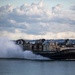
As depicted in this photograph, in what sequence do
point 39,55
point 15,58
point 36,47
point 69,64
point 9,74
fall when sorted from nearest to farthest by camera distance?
point 9,74 < point 36,47 < point 39,55 < point 69,64 < point 15,58

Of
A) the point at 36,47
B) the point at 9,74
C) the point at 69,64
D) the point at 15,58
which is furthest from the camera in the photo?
the point at 15,58

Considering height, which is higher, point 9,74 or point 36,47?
point 36,47

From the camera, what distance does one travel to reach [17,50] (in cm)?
1055

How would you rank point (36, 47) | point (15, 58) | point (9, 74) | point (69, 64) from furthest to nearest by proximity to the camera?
point (15, 58) → point (69, 64) → point (36, 47) → point (9, 74)

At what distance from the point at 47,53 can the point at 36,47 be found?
42.1 inches

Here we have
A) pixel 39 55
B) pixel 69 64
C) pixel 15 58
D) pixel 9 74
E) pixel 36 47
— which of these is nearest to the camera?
pixel 9 74

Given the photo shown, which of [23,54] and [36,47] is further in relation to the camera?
[23,54]

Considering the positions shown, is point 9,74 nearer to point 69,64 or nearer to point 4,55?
point 4,55

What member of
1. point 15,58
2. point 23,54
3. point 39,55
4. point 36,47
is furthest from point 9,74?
point 15,58

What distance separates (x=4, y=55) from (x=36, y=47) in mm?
1365

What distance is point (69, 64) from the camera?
36.3 feet

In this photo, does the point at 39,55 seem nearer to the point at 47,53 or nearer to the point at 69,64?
the point at 47,53

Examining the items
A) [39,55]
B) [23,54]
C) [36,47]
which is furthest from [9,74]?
[23,54]

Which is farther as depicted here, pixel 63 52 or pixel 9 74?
pixel 63 52
